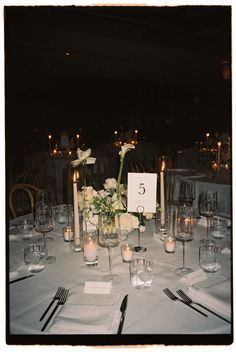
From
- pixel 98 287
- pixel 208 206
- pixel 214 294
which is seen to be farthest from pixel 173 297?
pixel 208 206

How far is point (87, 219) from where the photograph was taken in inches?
71.1

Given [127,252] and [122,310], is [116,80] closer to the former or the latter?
[127,252]

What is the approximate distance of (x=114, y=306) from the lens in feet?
3.72

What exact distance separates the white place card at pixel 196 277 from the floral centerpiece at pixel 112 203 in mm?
420

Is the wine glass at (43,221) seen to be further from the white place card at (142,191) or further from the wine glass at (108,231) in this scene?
the white place card at (142,191)

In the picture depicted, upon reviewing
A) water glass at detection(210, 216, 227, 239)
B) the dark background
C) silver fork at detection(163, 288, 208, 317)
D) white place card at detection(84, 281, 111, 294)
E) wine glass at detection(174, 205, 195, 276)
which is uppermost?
the dark background

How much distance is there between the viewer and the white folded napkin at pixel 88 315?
1.02 meters

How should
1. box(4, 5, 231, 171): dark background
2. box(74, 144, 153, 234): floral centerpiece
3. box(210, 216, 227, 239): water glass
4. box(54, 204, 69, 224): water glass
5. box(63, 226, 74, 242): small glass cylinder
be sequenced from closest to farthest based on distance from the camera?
box(74, 144, 153, 234): floral centerpiece
box(63, 226, 74, 242): small glass cylinder
box(210, 216, 227, 239): water glass
box(54, 204, 69, 224): water glass
box(4, 5, 231, 171): dark background

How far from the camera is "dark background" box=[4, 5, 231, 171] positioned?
26.1 ft

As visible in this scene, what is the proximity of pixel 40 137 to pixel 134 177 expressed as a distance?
10.2 m

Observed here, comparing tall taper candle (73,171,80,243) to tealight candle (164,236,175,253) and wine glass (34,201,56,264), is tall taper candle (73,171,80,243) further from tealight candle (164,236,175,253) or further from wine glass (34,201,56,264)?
tealight candle (164,236,175,253)

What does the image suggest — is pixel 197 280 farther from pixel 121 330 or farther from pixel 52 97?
pixel 52 97

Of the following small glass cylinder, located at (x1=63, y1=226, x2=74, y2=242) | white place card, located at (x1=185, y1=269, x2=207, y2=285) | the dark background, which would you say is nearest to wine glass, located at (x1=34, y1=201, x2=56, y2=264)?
small glass cylinder, located at (x1=63, y1=226, x2=74, y2=242)

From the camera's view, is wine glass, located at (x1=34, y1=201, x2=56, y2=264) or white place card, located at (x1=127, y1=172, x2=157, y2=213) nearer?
white place card, located at (x1=127, y1=172, x2=157, y2=213)
